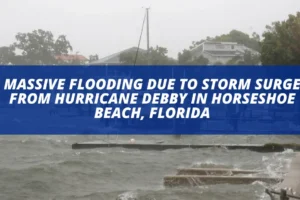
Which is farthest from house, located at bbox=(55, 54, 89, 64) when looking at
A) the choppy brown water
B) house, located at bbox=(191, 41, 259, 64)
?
the choppy brown water

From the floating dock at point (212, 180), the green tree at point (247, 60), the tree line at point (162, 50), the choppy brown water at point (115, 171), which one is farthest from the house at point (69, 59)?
the floating dock at point (212, 180)

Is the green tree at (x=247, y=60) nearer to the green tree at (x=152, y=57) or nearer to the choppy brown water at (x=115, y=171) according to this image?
the green tree at (x=152, y=57)

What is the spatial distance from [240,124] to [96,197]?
858 cm

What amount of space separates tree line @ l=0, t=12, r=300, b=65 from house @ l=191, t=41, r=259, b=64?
4.72 m

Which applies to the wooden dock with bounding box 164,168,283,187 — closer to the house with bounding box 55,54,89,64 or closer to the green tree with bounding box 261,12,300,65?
the green tree with bounding box 261,12,300,65

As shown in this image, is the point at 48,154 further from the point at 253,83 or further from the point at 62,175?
the point at 253,83

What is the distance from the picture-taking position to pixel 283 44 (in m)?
28.6

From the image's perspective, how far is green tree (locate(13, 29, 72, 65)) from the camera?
33250 mm

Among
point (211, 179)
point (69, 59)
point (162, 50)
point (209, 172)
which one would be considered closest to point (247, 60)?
point (162, 50)

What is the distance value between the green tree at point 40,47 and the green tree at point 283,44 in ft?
42.1

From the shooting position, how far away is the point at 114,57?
37500 mm

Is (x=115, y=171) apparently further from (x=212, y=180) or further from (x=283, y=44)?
(x=283, y=44)

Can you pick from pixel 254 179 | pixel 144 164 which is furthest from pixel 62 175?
pixel 254 179

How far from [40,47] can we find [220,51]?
1751 cm
